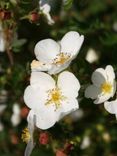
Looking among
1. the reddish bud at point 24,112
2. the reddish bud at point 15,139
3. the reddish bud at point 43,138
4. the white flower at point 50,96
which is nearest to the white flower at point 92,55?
the reddish bud at point 24,112

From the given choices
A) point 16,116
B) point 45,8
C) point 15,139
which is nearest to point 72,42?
point 45,8

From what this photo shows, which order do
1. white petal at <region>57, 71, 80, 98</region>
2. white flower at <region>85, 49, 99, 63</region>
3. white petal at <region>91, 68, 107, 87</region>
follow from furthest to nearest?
white flower at <region>85, 49, 99, 63</region> → white petal at <region>91, 68, 107, 87</region> → white petal at <region>57, 71, 80, 98</region>

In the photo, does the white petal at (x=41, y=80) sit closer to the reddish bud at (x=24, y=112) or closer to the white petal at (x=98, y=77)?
the white petal at (x=98, y=77)

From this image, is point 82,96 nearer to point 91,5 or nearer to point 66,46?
point 66,46

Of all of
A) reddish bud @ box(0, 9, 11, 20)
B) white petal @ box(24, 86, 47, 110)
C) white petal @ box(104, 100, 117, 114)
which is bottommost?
white petal @ box(104, 100, 117, 114)

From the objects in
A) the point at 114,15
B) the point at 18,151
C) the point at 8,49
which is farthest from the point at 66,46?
the point at 114,15

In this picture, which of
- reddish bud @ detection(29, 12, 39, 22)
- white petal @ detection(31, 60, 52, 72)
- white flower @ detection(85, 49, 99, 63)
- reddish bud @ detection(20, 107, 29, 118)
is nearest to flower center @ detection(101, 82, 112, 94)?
white petal @ detection(31, 60, 52, 72)

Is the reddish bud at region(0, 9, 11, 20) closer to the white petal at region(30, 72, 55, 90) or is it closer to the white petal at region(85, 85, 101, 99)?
the white petal at region(30, 72, 55, 90)
